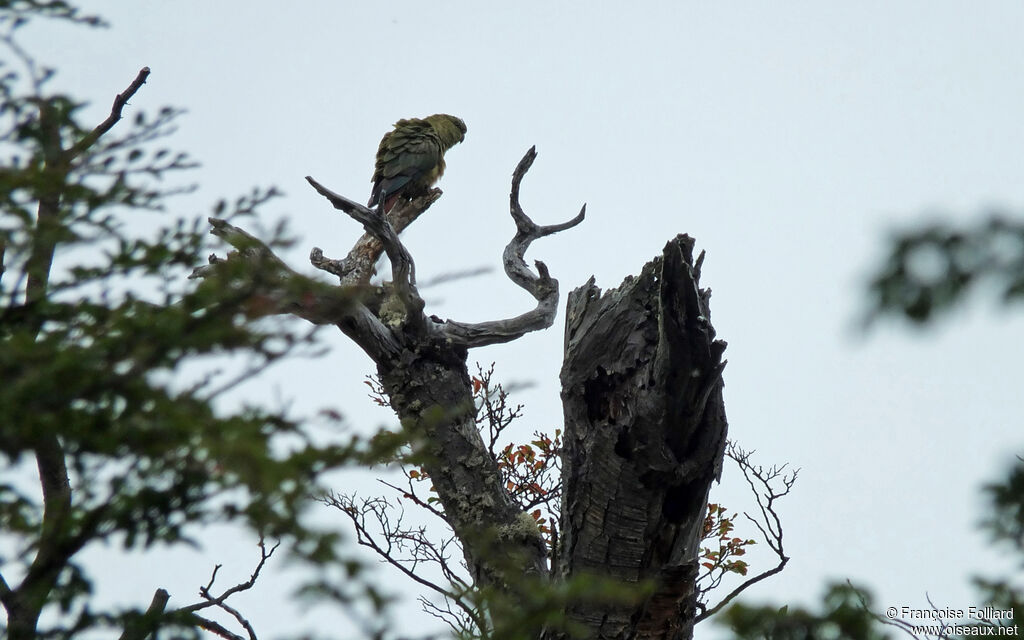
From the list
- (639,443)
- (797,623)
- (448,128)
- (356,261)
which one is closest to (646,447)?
(639,443)

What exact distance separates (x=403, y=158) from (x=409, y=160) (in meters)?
0.05

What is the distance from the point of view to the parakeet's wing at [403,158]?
26.2ft

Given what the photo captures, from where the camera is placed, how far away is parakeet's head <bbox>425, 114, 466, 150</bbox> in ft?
28.4

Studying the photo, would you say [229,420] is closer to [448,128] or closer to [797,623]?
[797,623]

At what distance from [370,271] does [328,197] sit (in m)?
1.09

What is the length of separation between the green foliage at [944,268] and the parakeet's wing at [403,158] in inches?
241

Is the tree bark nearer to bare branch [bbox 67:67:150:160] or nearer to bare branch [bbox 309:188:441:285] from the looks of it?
bare branch [bbox 67:67:150:160]

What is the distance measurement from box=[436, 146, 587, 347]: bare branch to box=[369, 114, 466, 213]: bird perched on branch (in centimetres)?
209

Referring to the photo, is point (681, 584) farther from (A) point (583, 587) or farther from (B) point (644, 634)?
(A) point (583, 587)

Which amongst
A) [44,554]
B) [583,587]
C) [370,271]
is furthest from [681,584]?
[370,271]

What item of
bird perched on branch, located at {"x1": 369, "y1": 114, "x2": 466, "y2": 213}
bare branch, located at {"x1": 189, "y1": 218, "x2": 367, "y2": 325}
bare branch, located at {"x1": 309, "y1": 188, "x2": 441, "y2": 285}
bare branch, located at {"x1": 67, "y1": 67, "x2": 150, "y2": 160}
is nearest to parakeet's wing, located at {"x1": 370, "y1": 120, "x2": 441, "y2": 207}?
bird perched on branch, located at {"x1": 369, "y1": 114, "x2": 466, "y2": 213}

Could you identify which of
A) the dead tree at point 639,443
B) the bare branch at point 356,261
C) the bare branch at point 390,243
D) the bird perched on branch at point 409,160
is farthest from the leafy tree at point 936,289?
the bird perched on branch at point 409,160

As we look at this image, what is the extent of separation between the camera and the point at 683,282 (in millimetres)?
4000

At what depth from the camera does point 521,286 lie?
20.0 feet
